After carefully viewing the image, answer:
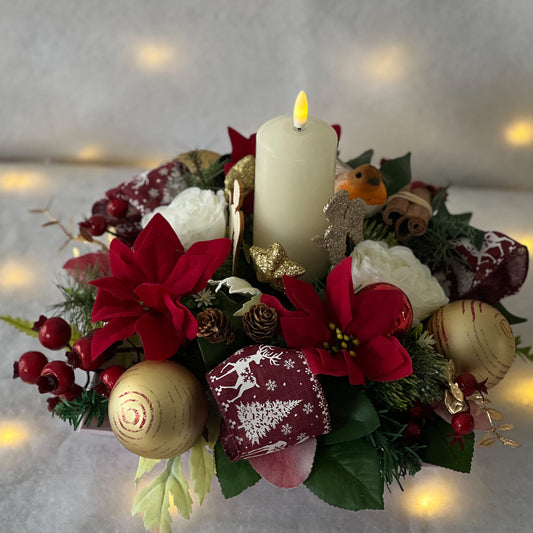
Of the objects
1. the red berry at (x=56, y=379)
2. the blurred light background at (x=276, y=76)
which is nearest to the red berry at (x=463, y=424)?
the red berry at (x=56, y=379)

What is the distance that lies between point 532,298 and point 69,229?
611 mm

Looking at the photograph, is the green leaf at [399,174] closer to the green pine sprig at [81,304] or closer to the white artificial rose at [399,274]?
the white artificial rose at [399,274]

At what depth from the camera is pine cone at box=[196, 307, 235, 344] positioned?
19.8 inches

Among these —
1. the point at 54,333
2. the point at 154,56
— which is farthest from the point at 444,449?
the point at 154,56

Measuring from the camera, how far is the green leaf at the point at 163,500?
0.52 meters

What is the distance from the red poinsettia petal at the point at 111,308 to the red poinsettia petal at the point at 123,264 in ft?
0.06

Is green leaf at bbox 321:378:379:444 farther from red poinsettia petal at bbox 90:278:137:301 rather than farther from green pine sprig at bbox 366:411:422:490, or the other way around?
red poinsettia petal at bbox 90:278:137:301

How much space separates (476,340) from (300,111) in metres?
0.24

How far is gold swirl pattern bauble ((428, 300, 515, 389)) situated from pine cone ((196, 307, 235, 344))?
7.2 inches

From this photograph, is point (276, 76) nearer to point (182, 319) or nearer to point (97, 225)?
point (97, 225)

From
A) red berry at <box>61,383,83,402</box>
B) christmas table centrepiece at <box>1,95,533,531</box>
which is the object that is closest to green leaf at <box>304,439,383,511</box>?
christmas table centrepiece at <box>1,95,533,531</box>

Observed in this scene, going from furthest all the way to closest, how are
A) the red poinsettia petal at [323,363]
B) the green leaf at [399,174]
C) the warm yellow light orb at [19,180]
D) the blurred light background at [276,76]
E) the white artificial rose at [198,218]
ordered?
the warm yellow light orb at [19,180]
the blurred light background at [276,76]
the green leaf at [399,174]
the white artificial rose at [198,218]
the red poinsettia petal at [323,363]

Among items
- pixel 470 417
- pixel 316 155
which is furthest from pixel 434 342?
pixel 316 155

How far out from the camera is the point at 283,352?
0.51 metres
